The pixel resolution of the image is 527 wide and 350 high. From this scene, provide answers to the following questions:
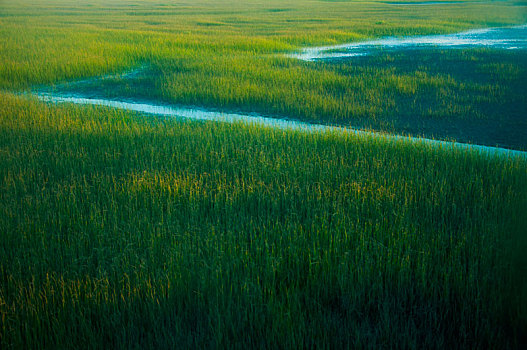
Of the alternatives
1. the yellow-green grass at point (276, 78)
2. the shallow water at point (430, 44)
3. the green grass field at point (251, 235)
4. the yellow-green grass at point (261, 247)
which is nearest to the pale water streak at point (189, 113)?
the yellow-green grass at point (276, 78)

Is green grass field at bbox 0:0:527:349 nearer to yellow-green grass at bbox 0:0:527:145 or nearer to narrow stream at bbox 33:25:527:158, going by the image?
yellow-green grass at bbox 0:0:527:145

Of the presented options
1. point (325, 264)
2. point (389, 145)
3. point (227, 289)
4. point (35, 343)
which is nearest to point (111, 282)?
point (35, 343)

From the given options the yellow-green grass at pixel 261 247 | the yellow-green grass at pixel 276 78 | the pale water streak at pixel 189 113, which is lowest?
the yellow-green grass at pixel 261 247

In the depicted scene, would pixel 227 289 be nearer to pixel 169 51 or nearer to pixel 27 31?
pixel 169 51

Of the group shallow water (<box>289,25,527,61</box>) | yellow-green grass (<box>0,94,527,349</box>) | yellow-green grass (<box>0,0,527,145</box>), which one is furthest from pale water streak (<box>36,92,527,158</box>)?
shallow water (<box>289,25,527,61</box>)

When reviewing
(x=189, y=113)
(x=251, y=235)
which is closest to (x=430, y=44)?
(x=189, y=113)

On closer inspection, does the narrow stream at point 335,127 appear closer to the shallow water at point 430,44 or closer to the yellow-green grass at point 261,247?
the shallow water at point 430,44
